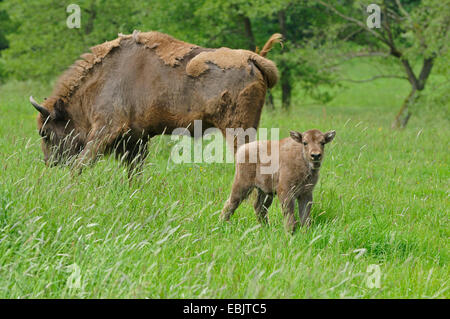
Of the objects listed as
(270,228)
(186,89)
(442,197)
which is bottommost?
(442,197)

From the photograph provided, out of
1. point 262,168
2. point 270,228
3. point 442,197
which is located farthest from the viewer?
point 442,197

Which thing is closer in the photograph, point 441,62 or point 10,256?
point 10,256

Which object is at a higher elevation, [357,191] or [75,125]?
[75,125]

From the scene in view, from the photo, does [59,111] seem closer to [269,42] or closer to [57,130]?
[57,130]

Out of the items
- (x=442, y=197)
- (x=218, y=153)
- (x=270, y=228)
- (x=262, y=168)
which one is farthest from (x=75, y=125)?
(x=442, y=197)

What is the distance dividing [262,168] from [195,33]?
467 inches

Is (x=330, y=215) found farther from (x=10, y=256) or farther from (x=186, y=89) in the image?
(x=10, y=256)

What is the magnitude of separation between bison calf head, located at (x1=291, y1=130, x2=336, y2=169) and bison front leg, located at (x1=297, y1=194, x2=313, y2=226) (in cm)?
46

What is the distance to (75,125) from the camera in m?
7.34

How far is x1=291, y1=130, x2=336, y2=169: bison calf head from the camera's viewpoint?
5.11 m

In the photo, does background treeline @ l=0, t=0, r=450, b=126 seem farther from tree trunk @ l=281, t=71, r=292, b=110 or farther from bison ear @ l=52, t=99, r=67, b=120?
bison ear @ l=52, t=99, r=67, b=120

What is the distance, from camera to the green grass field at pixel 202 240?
3.67m
